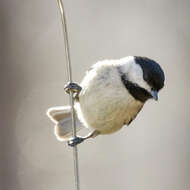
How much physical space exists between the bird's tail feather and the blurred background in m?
1.09

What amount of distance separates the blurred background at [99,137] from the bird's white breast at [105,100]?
1382mm

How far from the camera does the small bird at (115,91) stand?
225 cm

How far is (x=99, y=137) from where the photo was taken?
3.88 meters

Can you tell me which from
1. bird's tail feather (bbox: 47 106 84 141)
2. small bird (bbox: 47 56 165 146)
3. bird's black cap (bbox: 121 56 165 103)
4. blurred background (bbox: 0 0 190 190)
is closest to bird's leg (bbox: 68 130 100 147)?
small bird (bbox: 47 56 165 146)

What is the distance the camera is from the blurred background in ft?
12.3

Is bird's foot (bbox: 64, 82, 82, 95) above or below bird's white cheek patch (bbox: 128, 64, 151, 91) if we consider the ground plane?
below

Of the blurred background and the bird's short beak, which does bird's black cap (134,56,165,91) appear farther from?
the blurred background

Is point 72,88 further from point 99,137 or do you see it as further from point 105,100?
point 99,137

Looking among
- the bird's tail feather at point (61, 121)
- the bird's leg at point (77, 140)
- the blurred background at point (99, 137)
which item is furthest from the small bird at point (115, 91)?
the blurred background at point (99, 137)

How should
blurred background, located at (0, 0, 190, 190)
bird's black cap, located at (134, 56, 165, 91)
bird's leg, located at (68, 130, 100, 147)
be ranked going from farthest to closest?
blurred background, located at (0, 0, 190, 190), bird's black cap, located at (134, 56, 165, 91), bird's leg, located at (68, 130, 100, 147)

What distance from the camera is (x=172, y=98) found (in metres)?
3.88

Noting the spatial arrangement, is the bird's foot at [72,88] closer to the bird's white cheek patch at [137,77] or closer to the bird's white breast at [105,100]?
the bird's white breast at [105,100]

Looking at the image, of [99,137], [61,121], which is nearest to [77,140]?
[61,121]

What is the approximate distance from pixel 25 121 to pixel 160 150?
96cm
